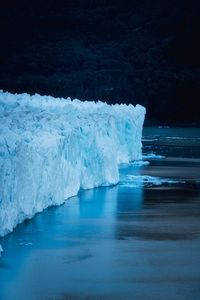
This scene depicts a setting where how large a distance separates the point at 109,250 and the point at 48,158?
2778 millimetres

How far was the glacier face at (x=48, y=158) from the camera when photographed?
9977 millimetres

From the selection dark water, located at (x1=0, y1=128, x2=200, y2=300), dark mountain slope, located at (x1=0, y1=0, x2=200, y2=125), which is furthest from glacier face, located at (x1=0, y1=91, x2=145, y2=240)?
dark mountain slope, located at (x1=0, y1=0, x2=200, y2=125)

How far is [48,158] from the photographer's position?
39.9 feet

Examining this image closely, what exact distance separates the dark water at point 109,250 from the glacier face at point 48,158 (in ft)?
0.89

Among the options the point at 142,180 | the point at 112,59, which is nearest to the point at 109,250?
the point at 142,180

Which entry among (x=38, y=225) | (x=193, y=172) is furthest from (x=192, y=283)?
(x=193, y=172)

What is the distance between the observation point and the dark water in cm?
796

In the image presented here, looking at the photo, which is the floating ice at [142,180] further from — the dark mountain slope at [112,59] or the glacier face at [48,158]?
the dark mountain slope at [112,59]

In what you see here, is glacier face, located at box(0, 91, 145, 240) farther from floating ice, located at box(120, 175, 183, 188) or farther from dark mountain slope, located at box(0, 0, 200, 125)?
dark mountain slope, located at box(0, 0, 200, 125)

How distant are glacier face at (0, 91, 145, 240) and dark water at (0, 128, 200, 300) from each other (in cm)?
27

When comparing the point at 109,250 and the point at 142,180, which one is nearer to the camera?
the point at 109,250

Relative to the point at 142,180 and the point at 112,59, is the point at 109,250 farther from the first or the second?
the point at 112,59

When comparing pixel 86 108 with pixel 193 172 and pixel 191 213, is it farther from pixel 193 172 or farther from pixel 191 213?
pixel 191 213

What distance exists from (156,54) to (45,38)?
13201 mm
